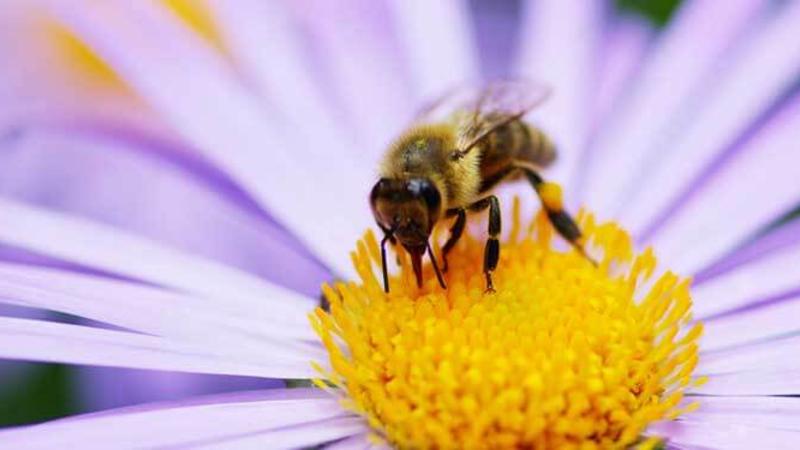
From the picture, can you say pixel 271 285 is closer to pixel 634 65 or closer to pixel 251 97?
pixel 251 97

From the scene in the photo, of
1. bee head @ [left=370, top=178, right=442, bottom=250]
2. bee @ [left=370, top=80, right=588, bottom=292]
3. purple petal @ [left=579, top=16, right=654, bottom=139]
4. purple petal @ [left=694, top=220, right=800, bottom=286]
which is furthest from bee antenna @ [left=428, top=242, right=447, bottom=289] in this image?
purple petal @ [left=579, top=16, right=654, bottom=139]

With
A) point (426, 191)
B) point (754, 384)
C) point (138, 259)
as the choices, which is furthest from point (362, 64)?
point (754, 384)

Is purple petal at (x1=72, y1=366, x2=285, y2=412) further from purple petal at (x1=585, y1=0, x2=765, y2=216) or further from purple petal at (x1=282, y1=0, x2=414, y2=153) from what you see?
purple petal at (x1=585, y1=0, x2=765, y2=216)

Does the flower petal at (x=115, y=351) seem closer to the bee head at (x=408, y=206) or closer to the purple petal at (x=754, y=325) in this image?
the bee head at (x=408, y=206)

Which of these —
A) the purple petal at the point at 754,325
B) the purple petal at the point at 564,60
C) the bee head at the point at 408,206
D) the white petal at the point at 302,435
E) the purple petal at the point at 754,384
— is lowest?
A: the purple petal at the point at 754,384

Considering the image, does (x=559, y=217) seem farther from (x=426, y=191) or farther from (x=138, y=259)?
(x=138, y=259)

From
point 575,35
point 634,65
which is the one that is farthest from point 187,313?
point 634,65

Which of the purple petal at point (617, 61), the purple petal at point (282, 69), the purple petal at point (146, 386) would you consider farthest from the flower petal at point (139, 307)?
the purple petal at point (617, 61)
